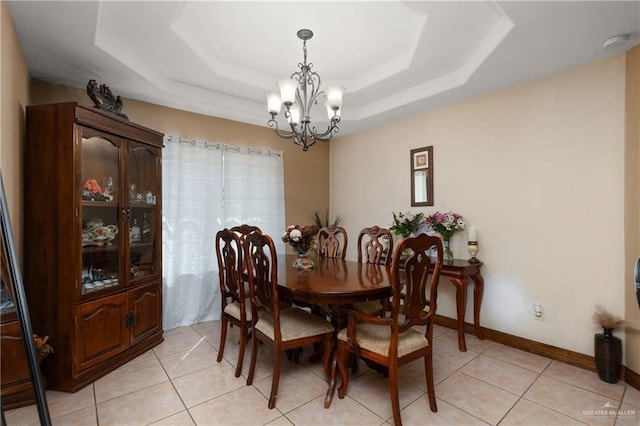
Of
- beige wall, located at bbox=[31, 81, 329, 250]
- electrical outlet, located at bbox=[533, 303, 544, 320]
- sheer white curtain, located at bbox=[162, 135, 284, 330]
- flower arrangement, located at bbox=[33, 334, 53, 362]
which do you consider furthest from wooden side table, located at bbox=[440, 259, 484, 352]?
flower arrangement, located at bbox=[33, 334, 53, 362]

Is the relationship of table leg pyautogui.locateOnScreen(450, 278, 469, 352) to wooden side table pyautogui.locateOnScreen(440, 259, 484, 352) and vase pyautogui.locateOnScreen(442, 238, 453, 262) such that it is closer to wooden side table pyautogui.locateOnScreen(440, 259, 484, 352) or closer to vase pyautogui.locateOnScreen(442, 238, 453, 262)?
wooden side table pyautogui.locateOnScreen(440, 259, 484, 352)

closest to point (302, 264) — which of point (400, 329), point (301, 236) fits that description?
point (301, 236)

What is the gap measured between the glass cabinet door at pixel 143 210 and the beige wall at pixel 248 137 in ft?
2.10

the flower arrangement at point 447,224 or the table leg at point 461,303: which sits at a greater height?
the flower arrangement at point 447,224

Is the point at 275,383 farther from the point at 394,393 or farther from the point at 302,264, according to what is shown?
the point at 302,264

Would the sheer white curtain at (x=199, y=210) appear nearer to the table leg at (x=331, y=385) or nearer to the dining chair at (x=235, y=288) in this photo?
the dining chair at (x=235, y=288)

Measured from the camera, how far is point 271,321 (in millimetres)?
2125

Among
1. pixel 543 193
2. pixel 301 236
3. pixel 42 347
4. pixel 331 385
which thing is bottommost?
pixel 331 385

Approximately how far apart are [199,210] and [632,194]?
3875mm

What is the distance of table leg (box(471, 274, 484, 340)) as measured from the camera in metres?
2.89

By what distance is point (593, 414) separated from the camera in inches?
71.2

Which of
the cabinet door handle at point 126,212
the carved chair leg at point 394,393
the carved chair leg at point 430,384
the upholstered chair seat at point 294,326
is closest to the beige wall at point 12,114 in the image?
the cabinet door handle at point 126,212

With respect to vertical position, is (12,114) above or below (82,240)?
above

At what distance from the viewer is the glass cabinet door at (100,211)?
2.25 m
